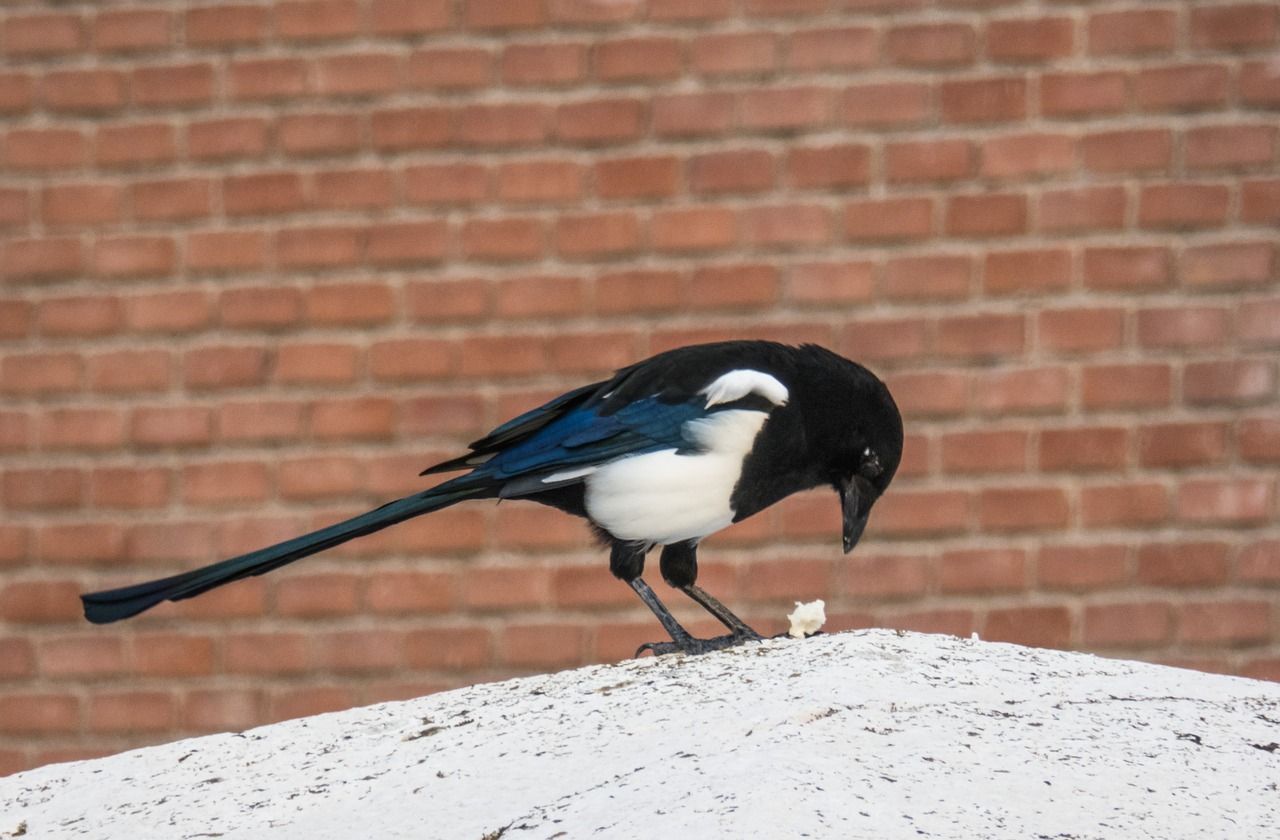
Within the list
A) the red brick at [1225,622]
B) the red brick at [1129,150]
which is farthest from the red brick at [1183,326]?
the red brick at [1225,622]

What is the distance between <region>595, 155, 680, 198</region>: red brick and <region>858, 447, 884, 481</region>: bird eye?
0.69 meters

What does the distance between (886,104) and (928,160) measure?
14 cm

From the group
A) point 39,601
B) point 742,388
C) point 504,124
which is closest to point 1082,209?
point 742,388

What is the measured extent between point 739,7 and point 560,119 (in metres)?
0.42

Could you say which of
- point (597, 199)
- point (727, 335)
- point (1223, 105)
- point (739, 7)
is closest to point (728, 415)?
point (727, 335)

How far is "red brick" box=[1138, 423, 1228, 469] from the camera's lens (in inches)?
107

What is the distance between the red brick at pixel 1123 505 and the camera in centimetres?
273

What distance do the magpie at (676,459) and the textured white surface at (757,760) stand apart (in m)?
0.32

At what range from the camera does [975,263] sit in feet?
9.02

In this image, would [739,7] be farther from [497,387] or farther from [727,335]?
[497,387]

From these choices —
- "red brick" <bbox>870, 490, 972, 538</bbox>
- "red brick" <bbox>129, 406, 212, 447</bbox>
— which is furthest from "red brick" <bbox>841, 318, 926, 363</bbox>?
"red brick" <bbox>129, 406, 212, 447</bbox>

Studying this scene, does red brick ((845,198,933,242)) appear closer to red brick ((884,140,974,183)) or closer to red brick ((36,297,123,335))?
red brick ((884,140,974,183))

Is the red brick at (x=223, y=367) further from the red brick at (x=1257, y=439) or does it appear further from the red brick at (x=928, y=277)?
the red brick at (x=1257, y=439)

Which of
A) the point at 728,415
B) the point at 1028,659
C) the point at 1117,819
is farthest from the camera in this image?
the point at 728,415
